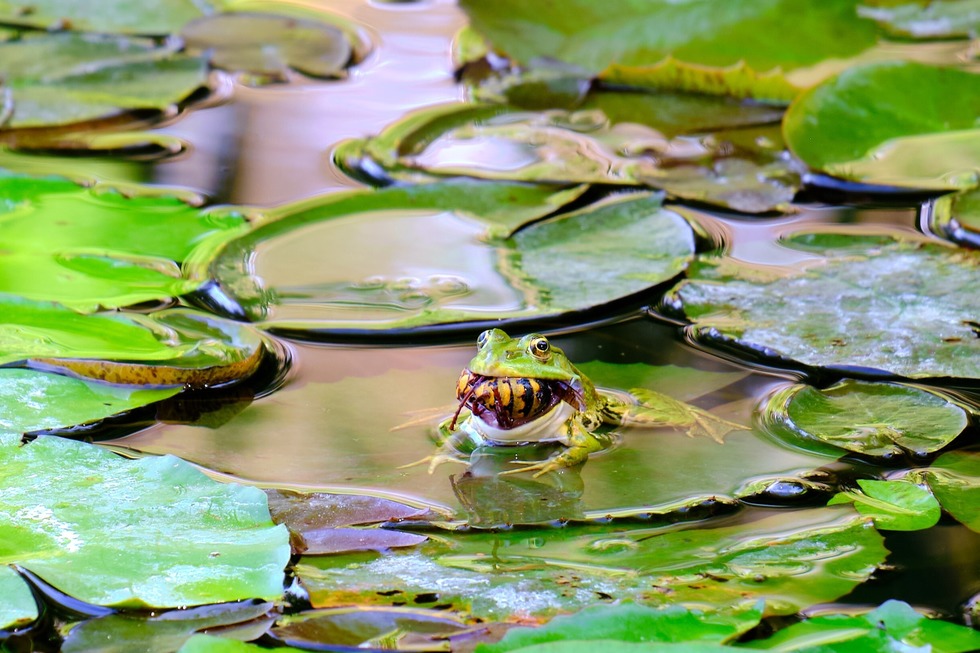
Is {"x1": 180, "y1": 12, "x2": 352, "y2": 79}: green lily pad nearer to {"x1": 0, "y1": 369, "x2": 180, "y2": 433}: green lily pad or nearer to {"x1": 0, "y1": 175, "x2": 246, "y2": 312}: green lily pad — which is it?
{"x1": 0, "y1": 175, "x2": 246, "y2": 312}: green lily pad

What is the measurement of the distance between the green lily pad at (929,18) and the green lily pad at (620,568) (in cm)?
330

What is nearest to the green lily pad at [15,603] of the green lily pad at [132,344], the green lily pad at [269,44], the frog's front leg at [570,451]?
the green lily pad at [132,344]

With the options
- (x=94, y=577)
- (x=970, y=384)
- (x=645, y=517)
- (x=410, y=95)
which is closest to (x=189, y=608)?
A: (x=94, y=577)

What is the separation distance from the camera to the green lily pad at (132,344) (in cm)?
225

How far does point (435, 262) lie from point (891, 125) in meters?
1.75

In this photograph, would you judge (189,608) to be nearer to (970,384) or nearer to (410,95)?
(970,384)

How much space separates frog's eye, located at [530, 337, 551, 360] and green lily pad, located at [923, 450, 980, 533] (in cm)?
80

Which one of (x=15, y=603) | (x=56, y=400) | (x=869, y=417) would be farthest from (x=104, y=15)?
(x=869, y=417)

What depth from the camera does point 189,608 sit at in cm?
157

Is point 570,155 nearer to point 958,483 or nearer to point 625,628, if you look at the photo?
point 958,483

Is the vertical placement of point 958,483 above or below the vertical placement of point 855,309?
below

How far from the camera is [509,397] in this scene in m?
2.24

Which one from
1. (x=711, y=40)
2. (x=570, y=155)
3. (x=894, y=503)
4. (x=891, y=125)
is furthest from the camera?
(x=711, y=40)

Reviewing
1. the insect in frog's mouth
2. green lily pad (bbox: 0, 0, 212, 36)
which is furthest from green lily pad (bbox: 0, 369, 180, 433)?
green lily pad (bbox: 0, 0, 212, 36)
